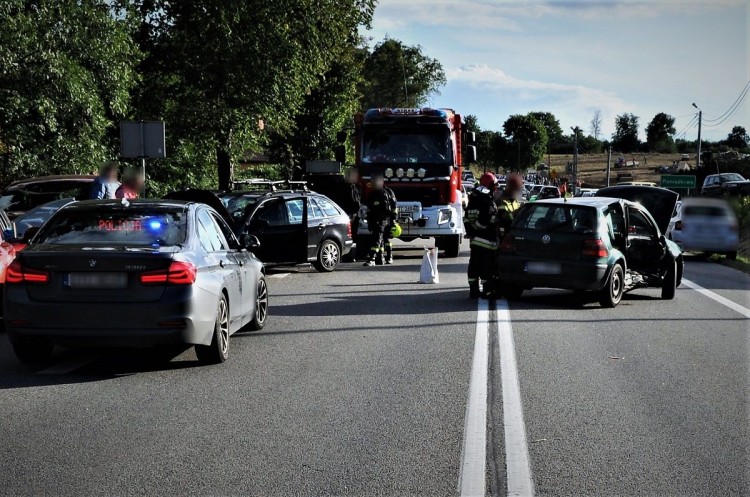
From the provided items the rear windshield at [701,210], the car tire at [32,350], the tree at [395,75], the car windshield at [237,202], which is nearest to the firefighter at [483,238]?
the car windshield at [237,202]

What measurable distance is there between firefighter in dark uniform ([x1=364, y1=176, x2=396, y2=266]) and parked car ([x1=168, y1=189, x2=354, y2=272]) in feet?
2.46

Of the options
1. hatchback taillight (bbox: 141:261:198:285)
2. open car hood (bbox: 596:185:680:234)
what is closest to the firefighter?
hatchback taillight (bbox: 141:261:198:285)

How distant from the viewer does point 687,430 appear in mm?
6957

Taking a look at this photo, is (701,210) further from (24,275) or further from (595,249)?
(24,275)

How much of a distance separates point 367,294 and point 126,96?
1270 cm

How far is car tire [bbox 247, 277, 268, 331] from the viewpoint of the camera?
37.4 feet

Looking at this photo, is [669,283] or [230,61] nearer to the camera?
[669,283]

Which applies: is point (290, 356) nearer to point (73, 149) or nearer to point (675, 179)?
point (73, 149)

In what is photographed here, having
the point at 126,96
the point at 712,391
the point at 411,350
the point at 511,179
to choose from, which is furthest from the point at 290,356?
the point at 126,96

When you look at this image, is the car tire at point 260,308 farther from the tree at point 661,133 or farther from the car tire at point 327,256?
the tree at point 661,133

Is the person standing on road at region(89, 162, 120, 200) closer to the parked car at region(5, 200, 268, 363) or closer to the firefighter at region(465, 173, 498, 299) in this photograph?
the firefighter at region(465, 173, 498, 299)

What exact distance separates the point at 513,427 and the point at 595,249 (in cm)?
745

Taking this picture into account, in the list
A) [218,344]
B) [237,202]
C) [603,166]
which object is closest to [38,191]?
[237,202]

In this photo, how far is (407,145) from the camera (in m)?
23.4
